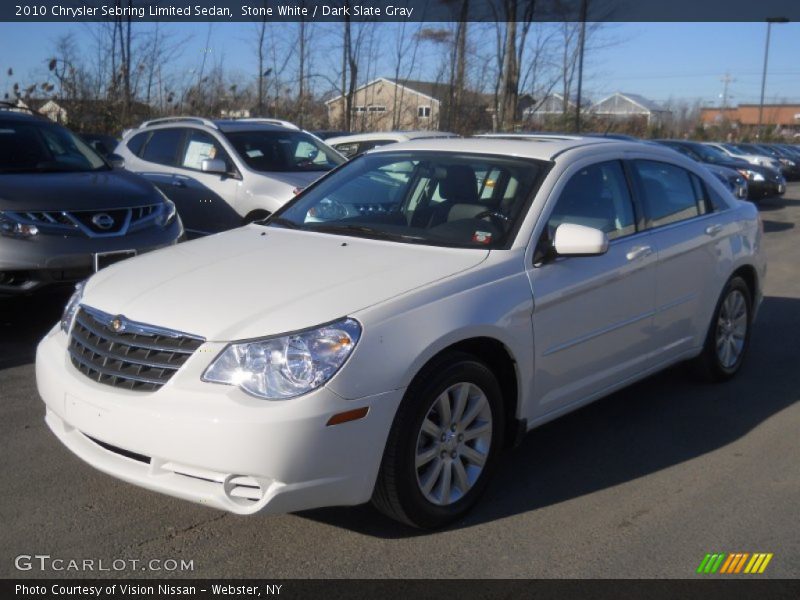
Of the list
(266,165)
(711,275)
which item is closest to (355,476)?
(711,275)

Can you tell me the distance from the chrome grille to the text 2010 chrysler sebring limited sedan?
7.60 feet

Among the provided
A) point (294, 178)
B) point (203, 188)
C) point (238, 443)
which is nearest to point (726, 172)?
point (294, 178)

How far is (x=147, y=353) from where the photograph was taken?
355 cm

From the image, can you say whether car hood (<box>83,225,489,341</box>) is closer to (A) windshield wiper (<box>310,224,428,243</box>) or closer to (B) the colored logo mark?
(A) windshield wiper (<box>310,224,428,243</box>)

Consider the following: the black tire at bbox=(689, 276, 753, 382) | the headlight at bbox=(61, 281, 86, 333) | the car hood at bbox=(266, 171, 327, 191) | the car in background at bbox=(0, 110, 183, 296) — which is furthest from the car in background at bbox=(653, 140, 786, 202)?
the headlight at bbox=(61, 281, 86, 333)

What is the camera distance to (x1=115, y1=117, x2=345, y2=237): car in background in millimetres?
9586

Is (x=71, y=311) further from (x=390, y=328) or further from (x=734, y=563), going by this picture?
(x=734, y=563)

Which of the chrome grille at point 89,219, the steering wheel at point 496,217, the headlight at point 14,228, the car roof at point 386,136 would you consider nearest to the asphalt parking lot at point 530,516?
the steering wheel at point 496,217

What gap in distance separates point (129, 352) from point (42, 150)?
5.10 metres

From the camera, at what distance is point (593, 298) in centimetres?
450

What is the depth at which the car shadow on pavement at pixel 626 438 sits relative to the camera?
13.5 ft

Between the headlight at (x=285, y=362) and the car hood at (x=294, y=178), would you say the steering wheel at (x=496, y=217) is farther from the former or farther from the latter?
the car hood at (x=294, y=178)

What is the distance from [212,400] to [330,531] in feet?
2.84

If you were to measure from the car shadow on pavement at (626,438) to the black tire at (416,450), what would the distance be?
0.12m
